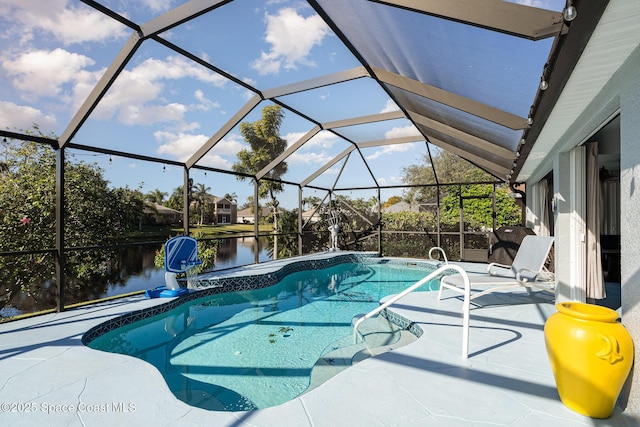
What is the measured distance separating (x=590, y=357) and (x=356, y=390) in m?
1.57

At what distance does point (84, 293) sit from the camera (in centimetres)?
1073

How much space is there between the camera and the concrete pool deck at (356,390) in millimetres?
2203

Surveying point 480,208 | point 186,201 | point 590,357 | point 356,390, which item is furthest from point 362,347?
point 480,208

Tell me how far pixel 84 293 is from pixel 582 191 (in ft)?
43.7

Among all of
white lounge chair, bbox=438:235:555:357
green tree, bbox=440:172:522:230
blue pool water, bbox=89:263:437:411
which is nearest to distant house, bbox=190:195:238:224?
green tree, bbox=440:172:522:230

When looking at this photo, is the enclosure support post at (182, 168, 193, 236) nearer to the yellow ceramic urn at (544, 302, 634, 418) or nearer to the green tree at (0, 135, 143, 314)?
the green tree at (0, 135, 143, 314)

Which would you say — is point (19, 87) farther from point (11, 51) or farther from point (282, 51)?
point (282, 51)

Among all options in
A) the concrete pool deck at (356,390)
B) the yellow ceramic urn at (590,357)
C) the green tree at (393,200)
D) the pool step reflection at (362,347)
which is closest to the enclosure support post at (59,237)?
the concrete pool deck at (356,390)

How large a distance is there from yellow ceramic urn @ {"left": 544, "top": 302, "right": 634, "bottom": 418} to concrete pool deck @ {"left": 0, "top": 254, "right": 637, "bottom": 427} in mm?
132

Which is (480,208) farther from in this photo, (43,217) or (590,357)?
(43,217)

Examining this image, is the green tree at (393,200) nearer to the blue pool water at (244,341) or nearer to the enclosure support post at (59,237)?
the blue pool water at (244,341)

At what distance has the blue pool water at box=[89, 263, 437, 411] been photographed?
11.4 feet

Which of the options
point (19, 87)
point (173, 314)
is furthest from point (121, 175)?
point (173, 314)

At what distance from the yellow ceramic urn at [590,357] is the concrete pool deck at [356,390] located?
0.43 ft
